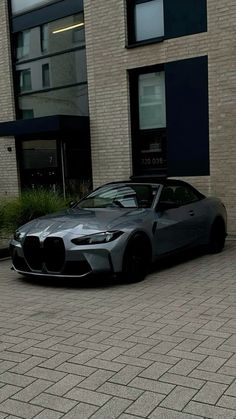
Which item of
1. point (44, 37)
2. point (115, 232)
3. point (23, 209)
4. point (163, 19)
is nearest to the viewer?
point (115, 232)

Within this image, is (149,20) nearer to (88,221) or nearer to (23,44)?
(23,44)

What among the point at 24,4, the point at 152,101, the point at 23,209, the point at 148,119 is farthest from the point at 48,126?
the point at 24,4

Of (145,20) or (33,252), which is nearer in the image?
(33,252)

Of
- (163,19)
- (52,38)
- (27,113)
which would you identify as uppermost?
(52,38)

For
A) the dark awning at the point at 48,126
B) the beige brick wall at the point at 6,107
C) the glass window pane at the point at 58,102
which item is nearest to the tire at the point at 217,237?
the dark awning at the point at 48,126

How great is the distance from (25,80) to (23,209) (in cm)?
554

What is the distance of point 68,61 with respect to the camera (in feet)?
42.2

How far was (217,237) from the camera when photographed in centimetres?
909

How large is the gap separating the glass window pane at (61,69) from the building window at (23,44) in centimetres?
30

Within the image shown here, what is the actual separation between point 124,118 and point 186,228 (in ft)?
14.5

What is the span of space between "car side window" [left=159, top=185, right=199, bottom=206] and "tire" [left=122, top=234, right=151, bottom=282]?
1.01 meters

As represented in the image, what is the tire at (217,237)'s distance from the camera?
8.92 metres

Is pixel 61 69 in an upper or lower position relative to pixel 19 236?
upper

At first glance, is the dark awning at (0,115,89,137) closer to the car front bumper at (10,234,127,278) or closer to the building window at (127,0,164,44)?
the building window at (127,0,164,44)
